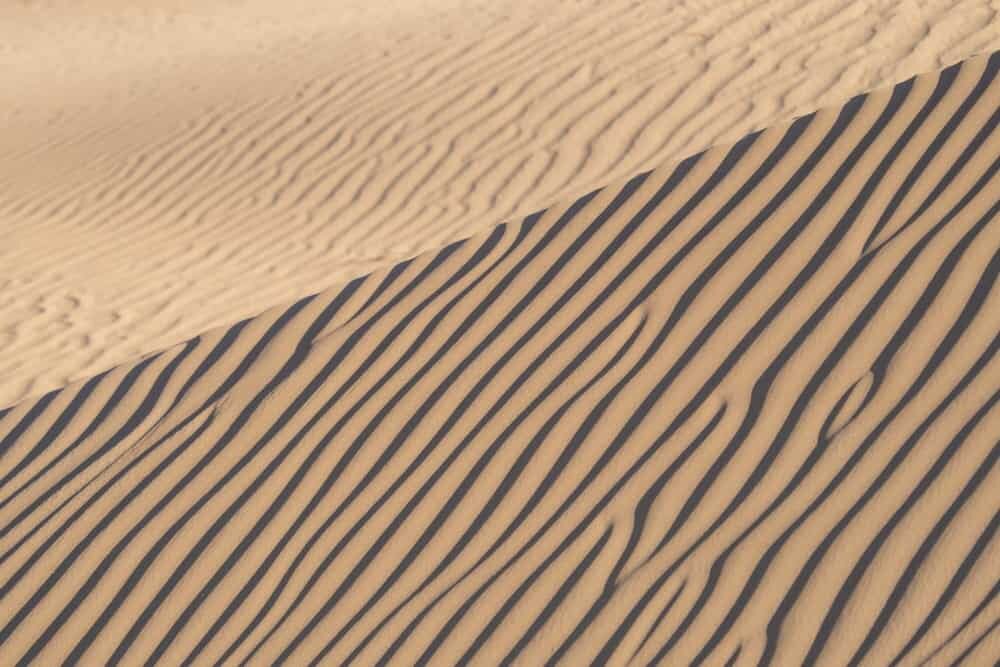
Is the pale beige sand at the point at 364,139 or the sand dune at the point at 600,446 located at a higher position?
the pale beige sand at the point at 364,139

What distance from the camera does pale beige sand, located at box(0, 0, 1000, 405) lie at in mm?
7215

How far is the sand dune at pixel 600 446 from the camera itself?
309 cm

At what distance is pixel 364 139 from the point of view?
908 centimetres

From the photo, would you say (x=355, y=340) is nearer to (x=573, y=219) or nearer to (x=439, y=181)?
(x=573, y=219)

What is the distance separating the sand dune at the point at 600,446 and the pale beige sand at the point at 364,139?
189cm

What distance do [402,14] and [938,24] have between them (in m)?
5.52

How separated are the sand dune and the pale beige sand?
1.89 m

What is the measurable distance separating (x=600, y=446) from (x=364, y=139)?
579 centimetres

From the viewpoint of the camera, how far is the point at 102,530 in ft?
13.3

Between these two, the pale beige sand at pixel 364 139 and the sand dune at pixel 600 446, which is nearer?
the sand dune at pixel 600 446

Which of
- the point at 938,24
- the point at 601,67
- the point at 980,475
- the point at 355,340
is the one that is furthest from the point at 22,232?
the point at 980,475

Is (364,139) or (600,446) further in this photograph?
(364,139)

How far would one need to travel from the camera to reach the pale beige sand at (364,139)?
7.21m

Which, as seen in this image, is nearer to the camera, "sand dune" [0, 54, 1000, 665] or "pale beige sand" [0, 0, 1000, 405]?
"sand dune" [0, 54, 1000, 665]
